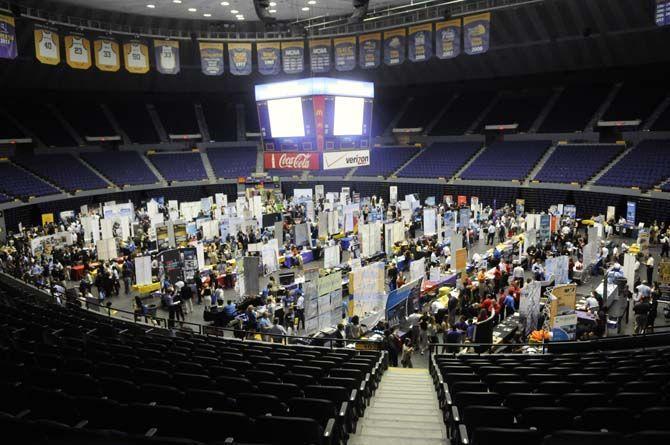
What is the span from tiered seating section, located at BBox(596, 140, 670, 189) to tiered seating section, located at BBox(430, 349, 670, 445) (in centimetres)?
2770

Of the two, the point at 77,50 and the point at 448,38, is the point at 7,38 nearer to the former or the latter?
the point at 77,50

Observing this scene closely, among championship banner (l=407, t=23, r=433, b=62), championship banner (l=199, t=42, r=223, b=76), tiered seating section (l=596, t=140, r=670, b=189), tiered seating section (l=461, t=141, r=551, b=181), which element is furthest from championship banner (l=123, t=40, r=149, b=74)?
tiered seating section (l=596, t=140, r=670, b=189)

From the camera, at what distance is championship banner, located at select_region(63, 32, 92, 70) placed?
28750 millimetres

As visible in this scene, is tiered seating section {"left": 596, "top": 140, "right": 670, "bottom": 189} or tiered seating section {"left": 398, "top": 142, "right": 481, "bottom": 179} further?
tiered seating section {"left": 398, "top": 142, "right": 481, "bottom": 179}

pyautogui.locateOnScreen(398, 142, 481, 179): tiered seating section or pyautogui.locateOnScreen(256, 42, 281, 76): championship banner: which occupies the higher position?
pyautogui.locateOnScreen(256, 42, 281, 76): championship banner

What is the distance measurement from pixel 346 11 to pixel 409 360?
→ 30.2 meters

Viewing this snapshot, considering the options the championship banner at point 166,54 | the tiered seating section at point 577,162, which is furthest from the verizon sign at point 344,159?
the tiered seating section at point 577,162

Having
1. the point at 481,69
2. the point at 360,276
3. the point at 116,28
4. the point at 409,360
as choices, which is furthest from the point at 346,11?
the point at 409,360

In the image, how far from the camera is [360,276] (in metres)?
17.5

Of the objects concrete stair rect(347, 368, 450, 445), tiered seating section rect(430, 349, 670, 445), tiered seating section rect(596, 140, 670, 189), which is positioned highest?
tiered seating section rect(596, 140, 670, 189)

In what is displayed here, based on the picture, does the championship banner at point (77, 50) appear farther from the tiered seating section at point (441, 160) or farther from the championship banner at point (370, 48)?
the tiered seating section at point (441, 160)

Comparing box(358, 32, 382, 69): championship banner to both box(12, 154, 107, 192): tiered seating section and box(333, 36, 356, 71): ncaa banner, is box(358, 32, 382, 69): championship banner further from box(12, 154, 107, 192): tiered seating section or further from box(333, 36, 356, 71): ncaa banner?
box(12, 154, 107, 192): tiered seating section

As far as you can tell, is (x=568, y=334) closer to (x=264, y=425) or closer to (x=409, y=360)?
(x=409, y=360)

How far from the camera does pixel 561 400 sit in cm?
577
